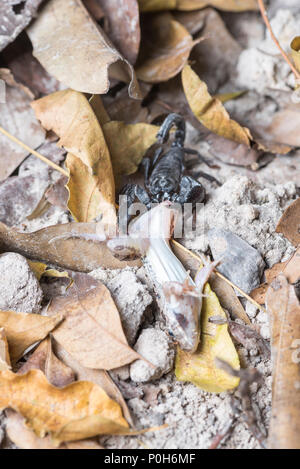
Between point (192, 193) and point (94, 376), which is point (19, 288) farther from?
point (192, 193)

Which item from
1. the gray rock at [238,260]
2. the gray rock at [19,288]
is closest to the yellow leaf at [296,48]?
the gray rock at [238,260]

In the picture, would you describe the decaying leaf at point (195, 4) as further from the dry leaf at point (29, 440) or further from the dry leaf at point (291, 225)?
the dry leaf at point (29, 440)

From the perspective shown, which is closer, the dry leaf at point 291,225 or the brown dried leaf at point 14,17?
the dry leaf at point 291,225

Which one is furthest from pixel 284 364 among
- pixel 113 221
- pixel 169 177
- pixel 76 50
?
pixel 76 50
